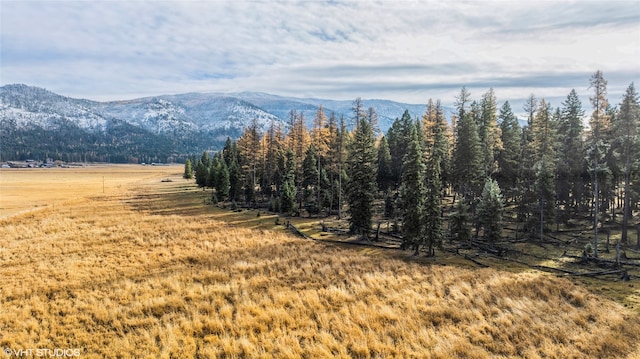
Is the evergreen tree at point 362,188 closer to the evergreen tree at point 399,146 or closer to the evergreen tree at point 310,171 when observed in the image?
the evergreen tree at point 399,146

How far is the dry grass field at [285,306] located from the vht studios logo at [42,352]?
410mm

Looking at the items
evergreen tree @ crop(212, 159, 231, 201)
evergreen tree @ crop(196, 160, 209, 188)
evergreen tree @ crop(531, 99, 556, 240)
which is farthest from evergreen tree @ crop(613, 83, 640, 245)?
evergreen tree @ crop(196, 160, 209, 188)

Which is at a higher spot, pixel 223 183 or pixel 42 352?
pixel 223 183

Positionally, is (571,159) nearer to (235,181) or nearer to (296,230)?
(296,230)

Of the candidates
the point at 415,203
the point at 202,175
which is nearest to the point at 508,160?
the point at 415,203

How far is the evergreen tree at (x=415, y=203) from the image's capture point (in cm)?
3294

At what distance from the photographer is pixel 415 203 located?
3344 centimetres

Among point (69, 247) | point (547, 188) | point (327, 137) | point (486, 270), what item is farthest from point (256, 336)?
point (327, 137)

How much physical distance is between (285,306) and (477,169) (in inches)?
1297

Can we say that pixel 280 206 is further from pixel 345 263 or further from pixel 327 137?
pixel 345 263

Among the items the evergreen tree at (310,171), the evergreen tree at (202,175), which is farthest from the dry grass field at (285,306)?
the evergreen tree at (202,175)

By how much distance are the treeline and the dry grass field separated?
8370mm

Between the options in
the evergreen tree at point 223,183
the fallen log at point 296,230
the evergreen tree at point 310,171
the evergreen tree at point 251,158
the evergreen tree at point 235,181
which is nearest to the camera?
the fallen log at point 296,230

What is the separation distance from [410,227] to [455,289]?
38.4ft
